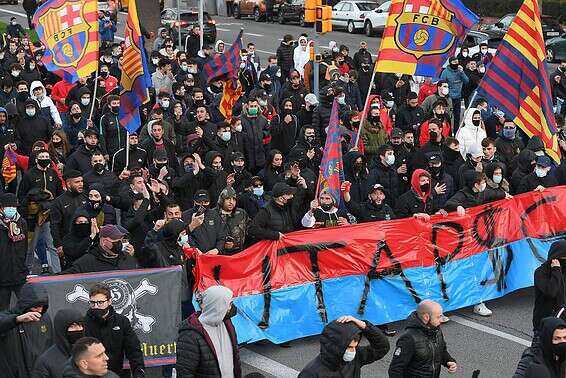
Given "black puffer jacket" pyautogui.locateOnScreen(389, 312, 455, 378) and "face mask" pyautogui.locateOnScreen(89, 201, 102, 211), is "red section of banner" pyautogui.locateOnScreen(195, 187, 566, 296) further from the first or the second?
"black puffer jacket" pyautogui.locateOnScreen(389, 312, 455, 378)

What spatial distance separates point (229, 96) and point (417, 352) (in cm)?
989

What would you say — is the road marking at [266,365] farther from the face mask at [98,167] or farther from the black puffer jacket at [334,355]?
the face mask at [98,167]

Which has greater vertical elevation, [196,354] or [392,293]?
[196,354]

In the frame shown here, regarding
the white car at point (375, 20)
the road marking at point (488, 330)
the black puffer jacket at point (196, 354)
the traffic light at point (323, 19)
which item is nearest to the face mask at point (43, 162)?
the road marking at point (488, 330)

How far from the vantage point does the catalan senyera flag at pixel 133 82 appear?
12.8 m

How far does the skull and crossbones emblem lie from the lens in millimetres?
8836

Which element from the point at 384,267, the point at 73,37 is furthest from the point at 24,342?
the point at 73,37

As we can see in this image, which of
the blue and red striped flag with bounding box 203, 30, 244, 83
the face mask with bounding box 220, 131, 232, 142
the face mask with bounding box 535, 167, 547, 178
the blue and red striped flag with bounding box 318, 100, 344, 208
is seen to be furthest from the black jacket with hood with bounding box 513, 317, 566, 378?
the blue and red striped flag with bounding box 203, 30, 244, 83

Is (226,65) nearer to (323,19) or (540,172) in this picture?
(323,19)

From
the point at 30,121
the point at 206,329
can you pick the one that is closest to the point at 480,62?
the point at 30,121

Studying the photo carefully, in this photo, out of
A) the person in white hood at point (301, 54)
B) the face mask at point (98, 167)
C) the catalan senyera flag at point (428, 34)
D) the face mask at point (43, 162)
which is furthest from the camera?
the person in white hood at point (301, 54)

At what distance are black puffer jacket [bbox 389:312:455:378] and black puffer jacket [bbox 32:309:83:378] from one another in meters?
2.21

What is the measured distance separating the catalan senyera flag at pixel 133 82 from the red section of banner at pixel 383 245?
3.66 m

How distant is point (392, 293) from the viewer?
34.1 ft
